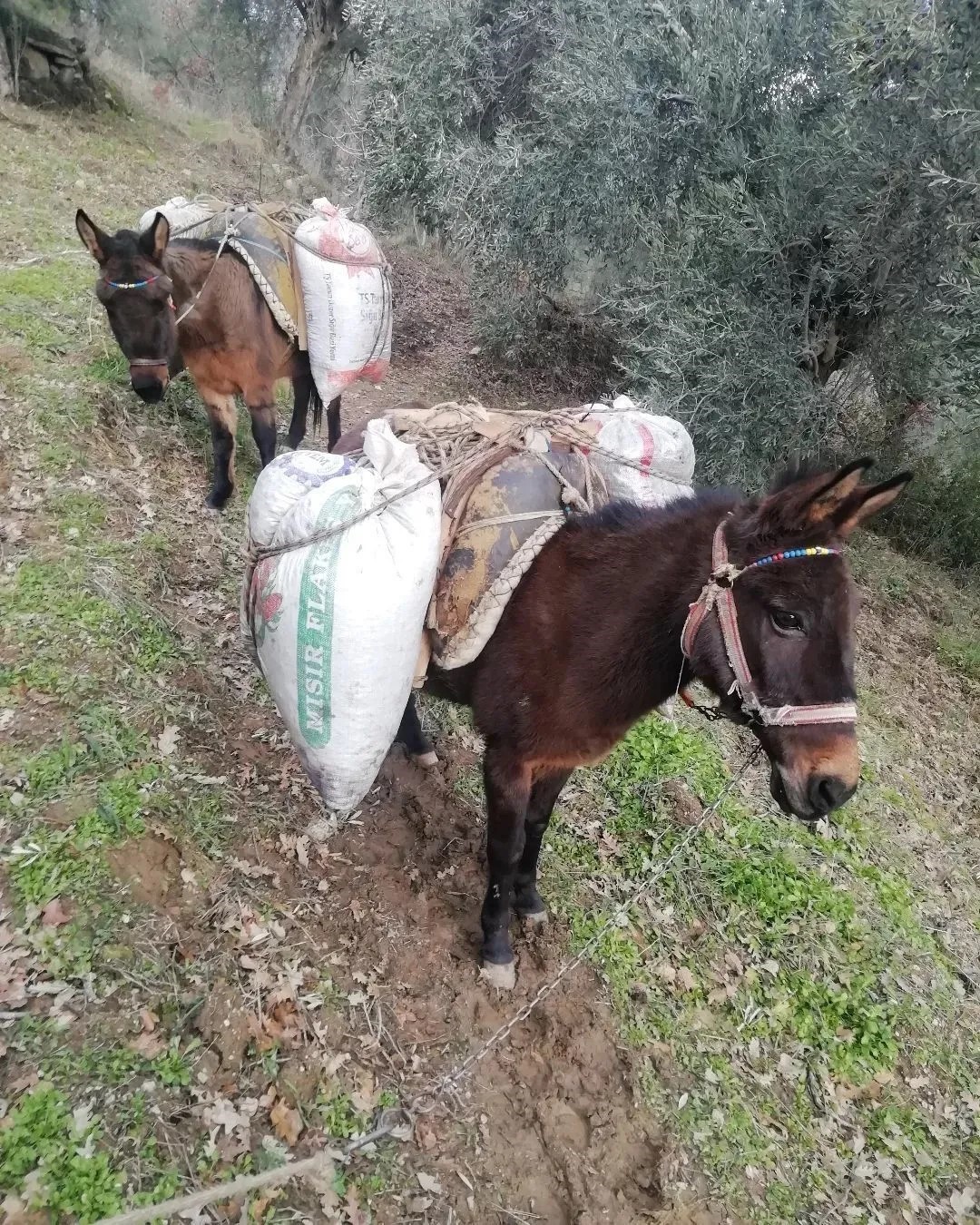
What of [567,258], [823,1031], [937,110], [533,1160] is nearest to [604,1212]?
[533,1160]

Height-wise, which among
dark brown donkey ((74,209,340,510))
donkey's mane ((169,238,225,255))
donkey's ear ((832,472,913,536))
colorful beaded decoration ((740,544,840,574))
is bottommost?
dark brown donkey ((74,209,340,510))

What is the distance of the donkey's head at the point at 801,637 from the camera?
2.00 meters

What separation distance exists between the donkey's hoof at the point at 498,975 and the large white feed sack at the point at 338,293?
4861 millimetres

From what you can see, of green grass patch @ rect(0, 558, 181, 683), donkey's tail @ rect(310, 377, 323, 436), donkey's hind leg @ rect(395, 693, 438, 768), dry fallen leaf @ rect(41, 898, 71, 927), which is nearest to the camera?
dry fallen leaf @ rect(41, 898, 71, 927)

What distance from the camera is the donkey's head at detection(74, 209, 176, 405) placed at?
4.66 m

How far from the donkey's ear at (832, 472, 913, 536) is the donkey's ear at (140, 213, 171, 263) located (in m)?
4.63

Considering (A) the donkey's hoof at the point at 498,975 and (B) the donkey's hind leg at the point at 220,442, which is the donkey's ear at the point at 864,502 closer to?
(A) the donkey's hoof at the point at 498,975

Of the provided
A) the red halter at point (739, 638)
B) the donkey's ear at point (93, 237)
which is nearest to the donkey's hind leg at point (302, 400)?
the donkey's ear at point (93, 237)

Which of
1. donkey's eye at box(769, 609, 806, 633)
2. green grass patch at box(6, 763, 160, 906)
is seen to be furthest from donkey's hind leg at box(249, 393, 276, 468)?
donkey's eye at box(769, 609, 806, 633)

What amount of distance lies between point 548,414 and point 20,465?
12.7 feet

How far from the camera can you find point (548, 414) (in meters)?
3.25

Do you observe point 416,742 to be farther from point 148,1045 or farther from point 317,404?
point 317,404

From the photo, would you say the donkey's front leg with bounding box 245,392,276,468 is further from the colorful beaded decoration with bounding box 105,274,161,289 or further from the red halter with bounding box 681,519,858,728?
the red halter with bounding box 681,519,858,728

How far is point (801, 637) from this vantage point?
2.03 meters
